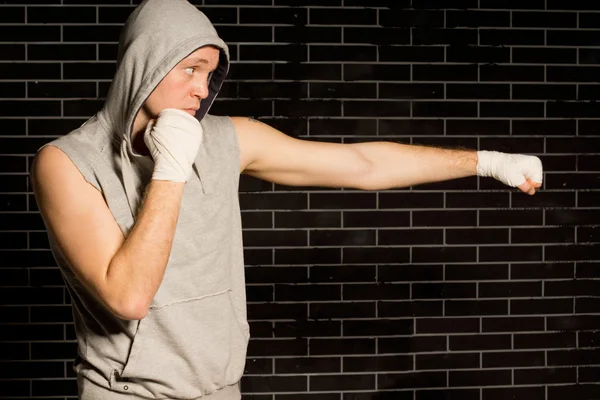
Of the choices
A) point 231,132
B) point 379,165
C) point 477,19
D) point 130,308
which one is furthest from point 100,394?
point 477,19

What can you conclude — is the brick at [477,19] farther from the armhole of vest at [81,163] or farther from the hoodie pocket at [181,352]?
the armhole of vest at [81,163]

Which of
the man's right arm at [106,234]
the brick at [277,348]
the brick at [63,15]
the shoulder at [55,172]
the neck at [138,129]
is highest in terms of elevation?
the brick at [63,15]

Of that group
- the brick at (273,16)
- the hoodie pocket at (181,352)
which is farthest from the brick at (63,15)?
the hoodie pocket at (181,352)

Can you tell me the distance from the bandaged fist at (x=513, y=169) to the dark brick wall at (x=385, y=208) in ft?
4.77

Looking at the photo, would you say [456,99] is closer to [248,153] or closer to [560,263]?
[560,263]

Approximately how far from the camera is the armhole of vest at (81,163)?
1.57 metres

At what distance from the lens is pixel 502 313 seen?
3631mm

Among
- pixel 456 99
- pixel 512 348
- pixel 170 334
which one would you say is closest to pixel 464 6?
pixel 456 99

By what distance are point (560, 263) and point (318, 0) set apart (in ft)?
6.59

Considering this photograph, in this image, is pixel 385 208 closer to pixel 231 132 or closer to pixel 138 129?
pixel 231 132

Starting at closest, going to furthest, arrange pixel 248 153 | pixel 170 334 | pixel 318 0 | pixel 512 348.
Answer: pixel 170 334, pixel 248 153, pixel 318 0, pixel 512 348

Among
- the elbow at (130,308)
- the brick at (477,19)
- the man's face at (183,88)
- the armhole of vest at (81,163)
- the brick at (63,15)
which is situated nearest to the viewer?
the elbow at (130,308)

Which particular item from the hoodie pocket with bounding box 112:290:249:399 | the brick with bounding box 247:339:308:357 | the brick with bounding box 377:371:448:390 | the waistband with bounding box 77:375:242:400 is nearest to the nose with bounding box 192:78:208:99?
the hoodie pocket with bounding box 112:290:249:399

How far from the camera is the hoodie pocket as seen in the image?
1.62 metres
